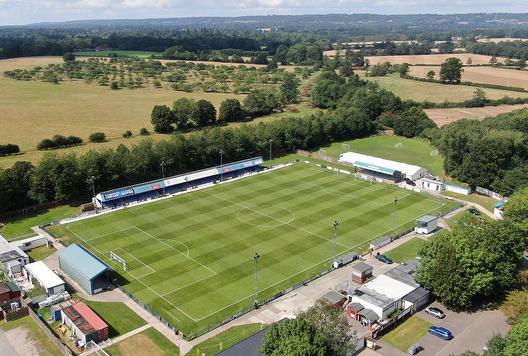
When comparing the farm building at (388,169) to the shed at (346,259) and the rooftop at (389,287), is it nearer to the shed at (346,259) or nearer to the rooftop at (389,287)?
the shed at (346,259)

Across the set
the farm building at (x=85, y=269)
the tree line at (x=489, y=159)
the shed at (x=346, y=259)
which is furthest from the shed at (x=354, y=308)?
the tree line at (x=489, y=159)

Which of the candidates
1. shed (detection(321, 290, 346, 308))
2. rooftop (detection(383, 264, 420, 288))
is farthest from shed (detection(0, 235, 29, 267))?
rooftop (detection(383, 264, 420, 288))

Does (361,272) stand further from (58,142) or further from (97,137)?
(58,142)

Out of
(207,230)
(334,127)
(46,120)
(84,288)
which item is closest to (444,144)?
(334,127)

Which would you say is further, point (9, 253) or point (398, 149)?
point (398, 149)

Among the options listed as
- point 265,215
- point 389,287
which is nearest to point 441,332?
point 389,287

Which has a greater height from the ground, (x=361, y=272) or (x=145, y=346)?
(x=361, y=272)

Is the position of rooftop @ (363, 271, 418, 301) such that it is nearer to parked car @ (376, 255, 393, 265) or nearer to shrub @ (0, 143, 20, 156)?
parked car @ (376, 255, 393, 265)
